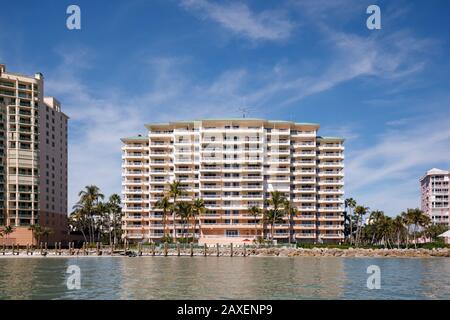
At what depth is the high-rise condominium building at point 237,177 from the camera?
141 metres

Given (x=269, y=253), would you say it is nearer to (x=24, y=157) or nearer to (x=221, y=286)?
(x=221, y=286)

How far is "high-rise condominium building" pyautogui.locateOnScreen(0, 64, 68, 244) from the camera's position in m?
140

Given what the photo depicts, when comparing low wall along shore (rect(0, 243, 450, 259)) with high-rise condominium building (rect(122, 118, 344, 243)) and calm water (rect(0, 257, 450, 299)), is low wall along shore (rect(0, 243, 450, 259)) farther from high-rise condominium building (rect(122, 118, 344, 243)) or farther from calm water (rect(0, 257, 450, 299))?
calm water (rect(0, 257, 450, 299))

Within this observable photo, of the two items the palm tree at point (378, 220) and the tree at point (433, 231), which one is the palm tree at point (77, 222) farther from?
the tree at point (433, 231)

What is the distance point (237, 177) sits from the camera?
143 metres

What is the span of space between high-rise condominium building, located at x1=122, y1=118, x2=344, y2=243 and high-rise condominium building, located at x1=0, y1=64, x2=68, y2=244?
26.3 meters

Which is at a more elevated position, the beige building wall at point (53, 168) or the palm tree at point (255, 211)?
the beige building wall at point (53, 168)

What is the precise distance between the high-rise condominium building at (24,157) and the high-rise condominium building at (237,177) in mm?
26298

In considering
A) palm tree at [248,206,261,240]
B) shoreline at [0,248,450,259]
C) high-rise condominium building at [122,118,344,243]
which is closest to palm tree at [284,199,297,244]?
high-rise condominium building at [122,118,344,243]

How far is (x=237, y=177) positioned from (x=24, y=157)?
217 feet

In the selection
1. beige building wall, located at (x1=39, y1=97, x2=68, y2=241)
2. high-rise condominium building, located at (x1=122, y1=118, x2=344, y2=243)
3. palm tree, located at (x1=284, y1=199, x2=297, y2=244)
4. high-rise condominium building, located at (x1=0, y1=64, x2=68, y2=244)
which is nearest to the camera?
palm tree, located at (x1=284, y1=199, x2=297, y2=244)

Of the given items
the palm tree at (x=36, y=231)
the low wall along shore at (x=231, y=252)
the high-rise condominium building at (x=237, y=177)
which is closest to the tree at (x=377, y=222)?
the high-rise condominium building at (x=237, y=177)

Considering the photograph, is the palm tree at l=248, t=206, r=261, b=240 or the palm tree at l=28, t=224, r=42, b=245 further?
the palm tree at l=28, t=224, r=42, b=245

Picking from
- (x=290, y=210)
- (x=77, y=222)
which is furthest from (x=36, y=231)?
(x=290, y=210)
